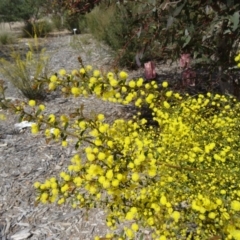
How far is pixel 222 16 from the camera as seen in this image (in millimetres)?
2168

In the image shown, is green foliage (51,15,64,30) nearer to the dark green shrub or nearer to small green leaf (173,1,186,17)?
the dark green shrub

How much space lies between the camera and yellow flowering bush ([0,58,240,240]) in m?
1.19

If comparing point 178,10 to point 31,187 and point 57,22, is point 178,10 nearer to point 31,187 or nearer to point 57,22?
point 31,187

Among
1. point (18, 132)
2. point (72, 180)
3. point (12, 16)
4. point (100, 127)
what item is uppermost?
point (100, 127)

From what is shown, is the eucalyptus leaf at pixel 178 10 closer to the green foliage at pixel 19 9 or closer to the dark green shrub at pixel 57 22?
the dark green shrub at pixel 57 22

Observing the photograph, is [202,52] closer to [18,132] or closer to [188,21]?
[188,21]

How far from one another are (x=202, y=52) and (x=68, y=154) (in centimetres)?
141

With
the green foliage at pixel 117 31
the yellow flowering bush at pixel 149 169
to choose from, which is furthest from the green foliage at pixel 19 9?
the yellow flowering bush at pixel 149 169

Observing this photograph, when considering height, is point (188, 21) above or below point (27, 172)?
above

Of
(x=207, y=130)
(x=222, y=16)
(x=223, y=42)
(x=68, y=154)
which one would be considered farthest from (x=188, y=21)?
(x=68, y=154)

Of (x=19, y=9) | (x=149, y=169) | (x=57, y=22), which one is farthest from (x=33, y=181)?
(x=19, y=9)

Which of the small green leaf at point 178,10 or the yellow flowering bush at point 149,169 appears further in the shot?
the small green leaf at point 178,10

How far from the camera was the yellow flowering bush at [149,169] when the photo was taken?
119 cm

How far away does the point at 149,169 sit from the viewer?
1134mm
